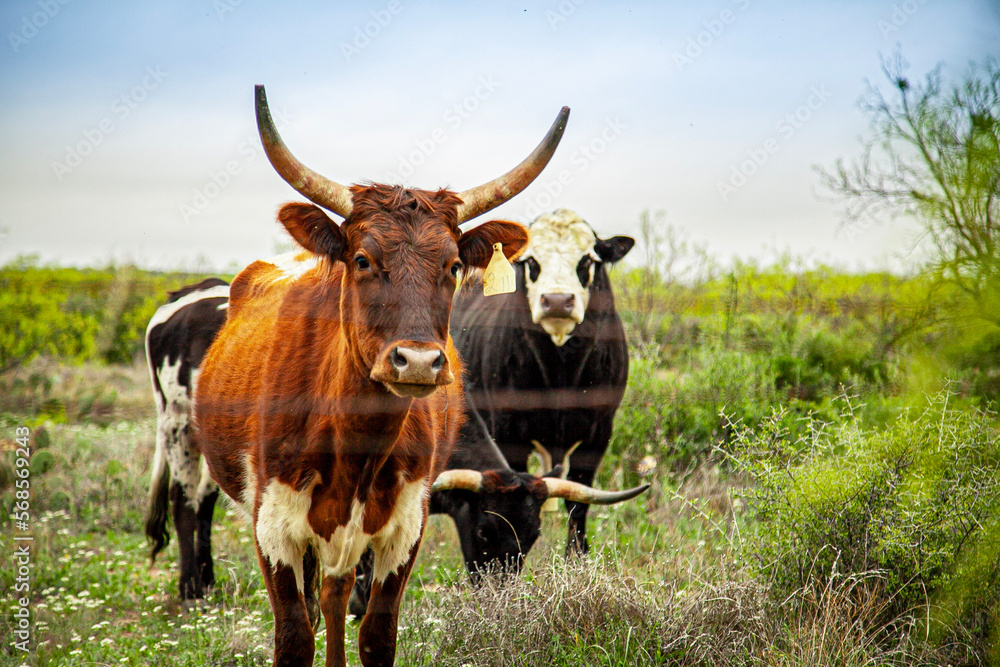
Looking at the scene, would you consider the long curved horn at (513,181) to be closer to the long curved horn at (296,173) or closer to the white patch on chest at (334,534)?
the long curved horn at (296,173)

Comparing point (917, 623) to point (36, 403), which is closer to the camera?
point (917, 623)

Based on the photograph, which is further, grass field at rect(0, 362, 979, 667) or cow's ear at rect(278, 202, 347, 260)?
grass field at rect(0, 362, 979, 667)

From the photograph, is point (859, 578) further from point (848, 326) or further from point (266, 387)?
point (848, 326)

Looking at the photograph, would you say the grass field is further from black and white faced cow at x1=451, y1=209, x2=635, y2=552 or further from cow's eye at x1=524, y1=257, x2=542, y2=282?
cow's eye at x1=524, y1=257, x2=542, y2=282

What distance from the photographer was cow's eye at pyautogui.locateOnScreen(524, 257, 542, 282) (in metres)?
6.09

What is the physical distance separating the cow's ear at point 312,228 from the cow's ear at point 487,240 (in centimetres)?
58

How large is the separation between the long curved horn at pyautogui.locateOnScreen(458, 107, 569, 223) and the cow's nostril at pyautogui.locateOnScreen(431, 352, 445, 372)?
2.62ft

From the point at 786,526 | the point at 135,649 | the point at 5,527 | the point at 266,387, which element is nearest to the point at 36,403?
the point at 5,527

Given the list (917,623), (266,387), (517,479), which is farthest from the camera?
(517,479)

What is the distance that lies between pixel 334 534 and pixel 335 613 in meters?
0.51

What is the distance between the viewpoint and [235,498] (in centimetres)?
413

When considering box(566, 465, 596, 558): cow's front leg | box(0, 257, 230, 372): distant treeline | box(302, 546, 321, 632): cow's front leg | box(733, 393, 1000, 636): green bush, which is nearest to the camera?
box(733, 393, 1000, 636): green bush

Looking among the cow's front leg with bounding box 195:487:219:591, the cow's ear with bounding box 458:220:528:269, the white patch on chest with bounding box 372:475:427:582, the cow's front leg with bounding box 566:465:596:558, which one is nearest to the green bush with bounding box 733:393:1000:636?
the cow's front leg with bounding box 566:465:596:558

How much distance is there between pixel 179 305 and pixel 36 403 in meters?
3.78
